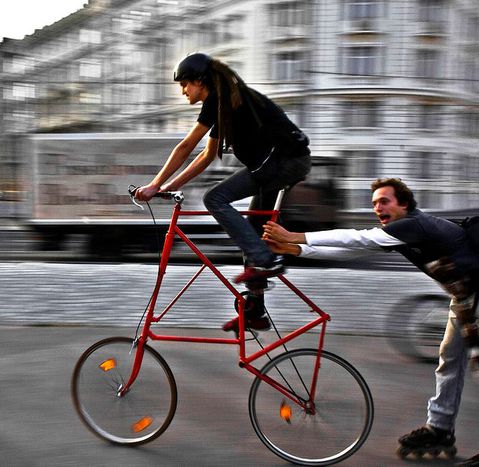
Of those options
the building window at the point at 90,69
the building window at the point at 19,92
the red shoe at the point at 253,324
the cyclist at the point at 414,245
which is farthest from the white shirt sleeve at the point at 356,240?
the building window at the point at 19,92

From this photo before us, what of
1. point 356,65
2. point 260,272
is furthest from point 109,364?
point 356,65

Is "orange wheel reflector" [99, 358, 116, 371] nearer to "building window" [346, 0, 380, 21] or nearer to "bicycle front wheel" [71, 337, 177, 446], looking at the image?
"bicycle front wheel" [71, 337, 177, 446]

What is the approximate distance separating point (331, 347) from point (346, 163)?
14.8 ft

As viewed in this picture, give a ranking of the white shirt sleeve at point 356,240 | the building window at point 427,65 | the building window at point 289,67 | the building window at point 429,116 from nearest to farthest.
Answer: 1. the white shirt sleeve at point 356,240
2. the building window at point 289,67
3. the building window at point 429,116
4. the building window at point 427,65

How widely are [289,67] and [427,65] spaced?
1.80m

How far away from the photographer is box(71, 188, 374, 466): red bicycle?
12.5 ft

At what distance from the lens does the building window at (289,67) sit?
8617mm

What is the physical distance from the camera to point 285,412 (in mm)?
3916

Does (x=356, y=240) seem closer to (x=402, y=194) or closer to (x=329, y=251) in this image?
(x=329, y=251)

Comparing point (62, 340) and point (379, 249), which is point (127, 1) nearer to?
point (62, 340)

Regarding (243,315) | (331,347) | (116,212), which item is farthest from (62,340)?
(116,212)

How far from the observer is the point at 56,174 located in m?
13.8

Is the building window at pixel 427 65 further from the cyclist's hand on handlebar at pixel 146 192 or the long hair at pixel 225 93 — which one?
the cyclist's hand on handlebar at pixel 146 192

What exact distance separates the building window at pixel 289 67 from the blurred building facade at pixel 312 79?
2cm
